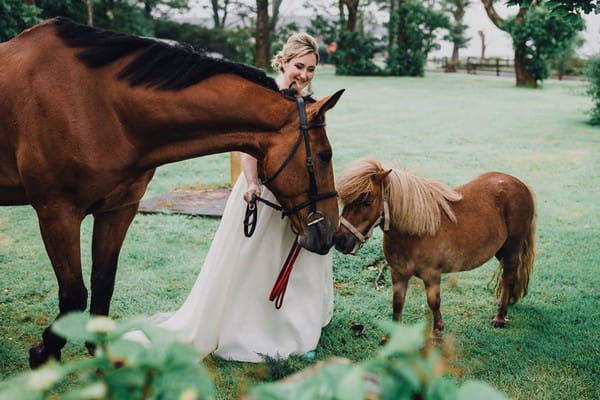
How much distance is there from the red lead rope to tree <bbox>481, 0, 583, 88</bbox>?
2868 centimetres

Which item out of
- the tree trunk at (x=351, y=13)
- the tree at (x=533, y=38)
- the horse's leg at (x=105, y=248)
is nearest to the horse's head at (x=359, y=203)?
the horse's leg at (x=105, y=248)

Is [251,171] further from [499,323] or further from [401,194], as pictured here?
[499,323]

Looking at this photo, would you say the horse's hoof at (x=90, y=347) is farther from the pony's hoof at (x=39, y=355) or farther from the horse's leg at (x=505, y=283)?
the horse's leg at (x=505, y=283)

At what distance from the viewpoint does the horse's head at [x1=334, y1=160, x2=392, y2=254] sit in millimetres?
3611

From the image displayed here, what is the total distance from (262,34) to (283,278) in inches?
1384

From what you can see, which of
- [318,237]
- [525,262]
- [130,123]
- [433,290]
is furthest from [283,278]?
[525,262]

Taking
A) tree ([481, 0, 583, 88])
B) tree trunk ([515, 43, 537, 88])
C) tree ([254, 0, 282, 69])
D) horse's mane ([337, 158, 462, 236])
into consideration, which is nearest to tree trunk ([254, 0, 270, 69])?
tree ([254, 0, 282, 69])

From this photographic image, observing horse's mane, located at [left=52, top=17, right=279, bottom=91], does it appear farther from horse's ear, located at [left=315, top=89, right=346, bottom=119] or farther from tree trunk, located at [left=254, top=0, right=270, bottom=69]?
tree trunk, located at [left=254, top=0, right=270, bottom=69]

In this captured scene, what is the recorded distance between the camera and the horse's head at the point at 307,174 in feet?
9.84

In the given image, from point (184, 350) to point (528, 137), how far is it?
1539cm

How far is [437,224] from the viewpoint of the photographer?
3959mm

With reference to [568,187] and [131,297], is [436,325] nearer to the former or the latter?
[131,297]

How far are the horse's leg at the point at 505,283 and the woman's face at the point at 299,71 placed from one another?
2.17m

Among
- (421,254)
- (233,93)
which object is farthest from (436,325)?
(233,93)
